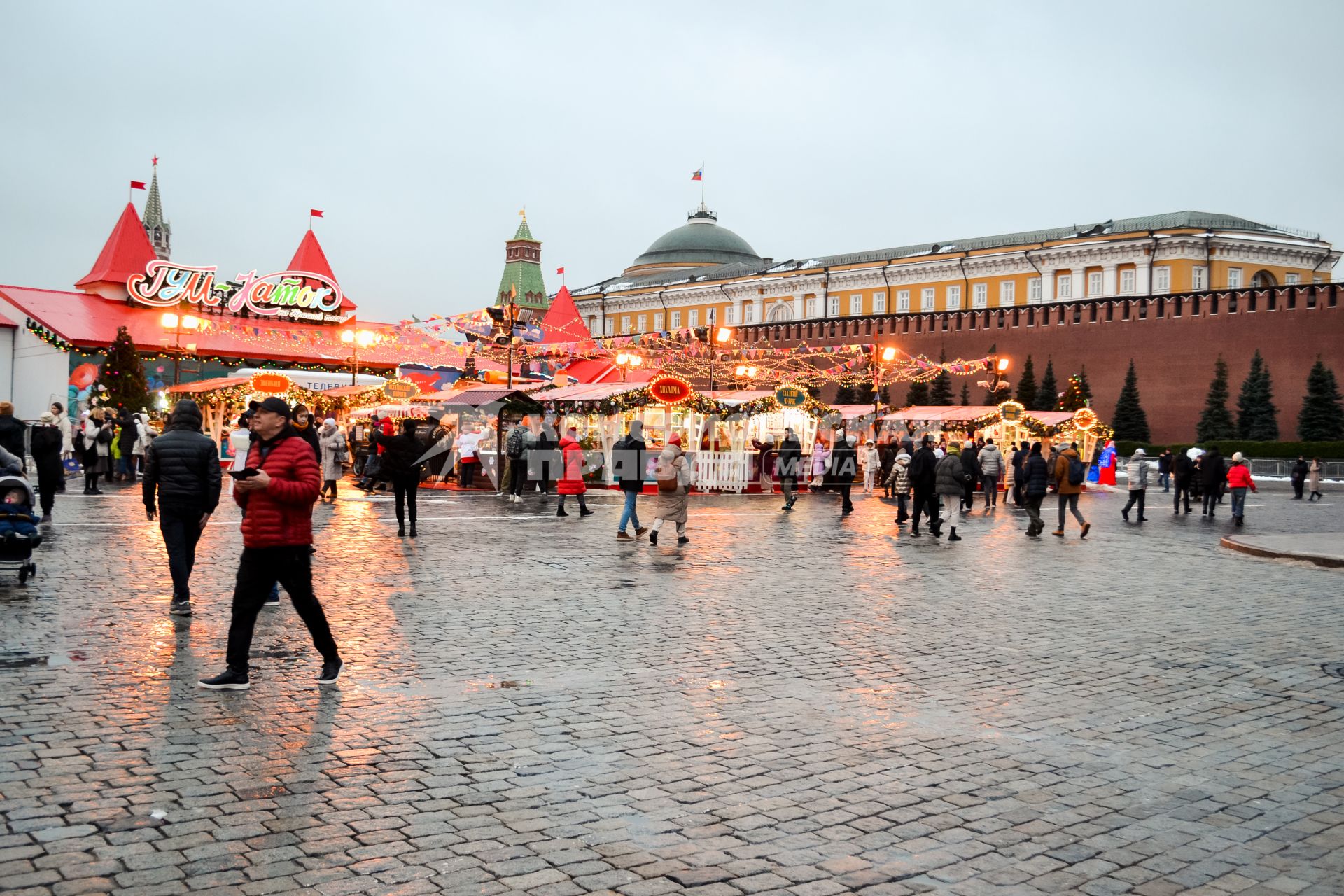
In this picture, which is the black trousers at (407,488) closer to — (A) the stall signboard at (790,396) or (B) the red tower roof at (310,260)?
(A) the stall signboard at (790,396)

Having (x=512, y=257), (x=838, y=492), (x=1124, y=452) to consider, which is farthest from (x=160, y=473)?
(x=512, y=257)

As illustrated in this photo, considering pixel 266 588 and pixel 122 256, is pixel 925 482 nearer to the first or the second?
pixel 266 588

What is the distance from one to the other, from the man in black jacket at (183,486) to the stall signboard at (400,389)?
22525 millimetres

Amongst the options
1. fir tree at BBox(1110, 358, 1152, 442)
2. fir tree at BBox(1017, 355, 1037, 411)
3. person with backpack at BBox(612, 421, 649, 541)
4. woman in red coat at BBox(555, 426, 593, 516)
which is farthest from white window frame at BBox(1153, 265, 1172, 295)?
person with backpack at BBox(612, 421, 649, 541)

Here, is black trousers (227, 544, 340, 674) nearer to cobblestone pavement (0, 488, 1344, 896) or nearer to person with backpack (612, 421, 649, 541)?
cobblestone pavement (0, 488, 1344, 896)

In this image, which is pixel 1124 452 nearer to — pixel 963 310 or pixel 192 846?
pixel 963 310

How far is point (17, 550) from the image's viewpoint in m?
8.76

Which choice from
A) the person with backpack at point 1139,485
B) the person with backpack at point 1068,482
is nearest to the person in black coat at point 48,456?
the person with backpack at point 1068,482

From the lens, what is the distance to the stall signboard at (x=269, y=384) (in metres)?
29.9

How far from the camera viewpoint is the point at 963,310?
51.5 m

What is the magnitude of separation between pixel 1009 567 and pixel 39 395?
3402cm

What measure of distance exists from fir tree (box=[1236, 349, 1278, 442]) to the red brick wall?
0.41 meters

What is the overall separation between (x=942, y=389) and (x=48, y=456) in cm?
4300

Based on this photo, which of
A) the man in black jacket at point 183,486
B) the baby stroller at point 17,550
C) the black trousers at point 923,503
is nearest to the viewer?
the man in black jacket at point 183,486
